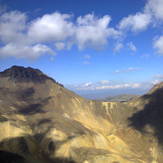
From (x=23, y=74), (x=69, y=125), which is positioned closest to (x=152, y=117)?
(x=69, y=125)

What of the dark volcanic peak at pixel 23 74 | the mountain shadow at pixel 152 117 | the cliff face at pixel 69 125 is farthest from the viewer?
the dark volcanic peak at pixel 23 74

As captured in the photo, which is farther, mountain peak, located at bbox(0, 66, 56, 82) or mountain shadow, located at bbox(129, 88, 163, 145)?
mountain peak, located at bbox(0, 66, 56, 82)

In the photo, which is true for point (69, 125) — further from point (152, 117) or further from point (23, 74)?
point (23, 74)

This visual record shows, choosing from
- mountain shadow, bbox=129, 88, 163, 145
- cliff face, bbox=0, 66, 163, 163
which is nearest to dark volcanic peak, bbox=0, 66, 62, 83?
cliff face, bbox=0, 66, 163, 163

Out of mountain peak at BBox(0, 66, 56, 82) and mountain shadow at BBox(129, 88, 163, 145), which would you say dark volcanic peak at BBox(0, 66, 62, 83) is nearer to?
mountain peak at BBox(0, 66, 56, 82)

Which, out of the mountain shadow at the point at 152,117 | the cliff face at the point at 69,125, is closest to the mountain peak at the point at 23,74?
the cliff face at the point at 69,125

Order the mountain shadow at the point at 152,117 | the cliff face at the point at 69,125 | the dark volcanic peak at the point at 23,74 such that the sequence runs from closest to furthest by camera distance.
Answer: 1. the cliff face at the point at 69,125
2. the mountain shadow at the point at 152,117
3. the dark volcanic peak at the point at 23,74

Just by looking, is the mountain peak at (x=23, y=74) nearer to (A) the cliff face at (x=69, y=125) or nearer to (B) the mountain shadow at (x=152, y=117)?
(A) the cliff face at (x=69, y=125)
